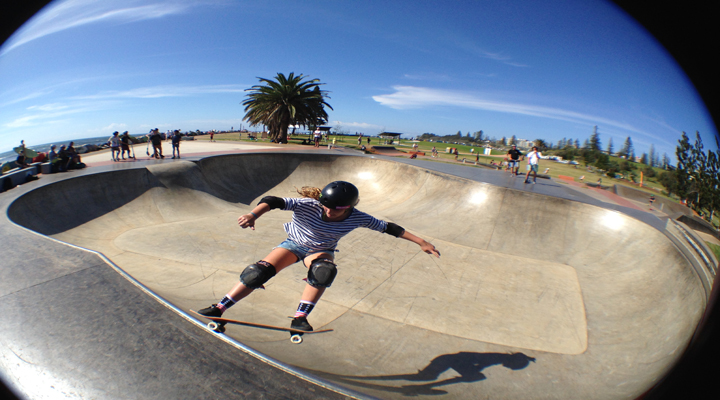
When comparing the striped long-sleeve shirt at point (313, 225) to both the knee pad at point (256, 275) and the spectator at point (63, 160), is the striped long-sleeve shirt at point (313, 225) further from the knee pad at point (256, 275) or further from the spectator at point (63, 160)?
the spectator at point (63, 160)

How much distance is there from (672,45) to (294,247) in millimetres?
3128

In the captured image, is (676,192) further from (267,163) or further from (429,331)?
(267,163)

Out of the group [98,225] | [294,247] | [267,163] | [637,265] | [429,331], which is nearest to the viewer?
[294,247]

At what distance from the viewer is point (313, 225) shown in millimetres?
2631

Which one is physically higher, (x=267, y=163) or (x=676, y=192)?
(x=676, y=192)

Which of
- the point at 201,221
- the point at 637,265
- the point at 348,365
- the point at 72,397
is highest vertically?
the point at 72,397

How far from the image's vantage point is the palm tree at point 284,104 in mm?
26953

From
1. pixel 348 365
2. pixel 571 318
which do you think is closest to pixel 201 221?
pixel 348 365

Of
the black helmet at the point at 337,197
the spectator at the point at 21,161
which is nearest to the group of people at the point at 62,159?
the spectator at the point at 21,161

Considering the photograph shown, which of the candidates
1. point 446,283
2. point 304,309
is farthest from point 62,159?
point 446,283

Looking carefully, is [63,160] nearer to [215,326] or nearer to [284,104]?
[215,326]

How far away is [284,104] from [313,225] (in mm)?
27554

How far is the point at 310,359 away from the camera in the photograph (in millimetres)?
2418

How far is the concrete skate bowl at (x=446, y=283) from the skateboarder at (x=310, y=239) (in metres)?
0.43
